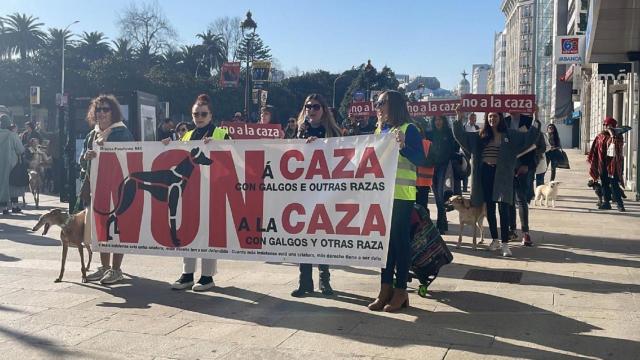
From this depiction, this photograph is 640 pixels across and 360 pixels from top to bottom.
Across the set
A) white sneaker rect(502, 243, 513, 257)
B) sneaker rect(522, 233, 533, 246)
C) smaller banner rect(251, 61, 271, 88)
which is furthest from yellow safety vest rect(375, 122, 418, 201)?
smaller banner rect(251, 61, 271, 88)

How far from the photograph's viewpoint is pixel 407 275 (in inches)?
236

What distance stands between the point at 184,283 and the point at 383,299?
6.94ft

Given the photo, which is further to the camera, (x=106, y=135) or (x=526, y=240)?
(x=526, y=240)

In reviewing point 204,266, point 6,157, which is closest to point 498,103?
point 204,266

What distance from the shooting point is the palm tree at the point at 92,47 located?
74.1 meters

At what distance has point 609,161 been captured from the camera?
13930 millimetres

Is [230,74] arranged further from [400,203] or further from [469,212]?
[400,203]

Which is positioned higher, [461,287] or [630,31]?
[630,31]

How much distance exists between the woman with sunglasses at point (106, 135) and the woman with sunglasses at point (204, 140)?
708 millimetres

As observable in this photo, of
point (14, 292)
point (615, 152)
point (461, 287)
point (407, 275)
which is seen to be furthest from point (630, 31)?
point (14, 292)

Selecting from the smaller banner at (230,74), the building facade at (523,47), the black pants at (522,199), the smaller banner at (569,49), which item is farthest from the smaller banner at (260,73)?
the building facade at (523,47)

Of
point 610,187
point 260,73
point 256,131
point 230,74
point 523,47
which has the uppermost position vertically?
point 523,47

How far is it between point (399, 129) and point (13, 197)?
11157 millimetres

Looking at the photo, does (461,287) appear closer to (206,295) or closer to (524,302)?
(524,302)
